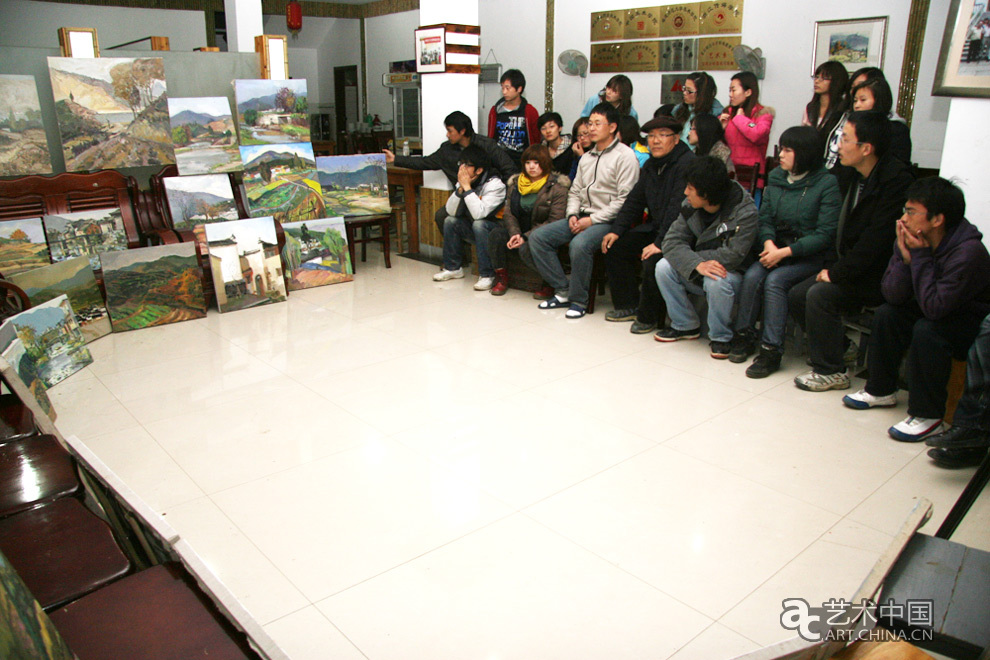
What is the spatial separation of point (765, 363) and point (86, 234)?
4.26m

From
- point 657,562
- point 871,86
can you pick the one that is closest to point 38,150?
point 657,562

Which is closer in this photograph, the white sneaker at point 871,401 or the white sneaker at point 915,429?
the white sneaker at point 915,429

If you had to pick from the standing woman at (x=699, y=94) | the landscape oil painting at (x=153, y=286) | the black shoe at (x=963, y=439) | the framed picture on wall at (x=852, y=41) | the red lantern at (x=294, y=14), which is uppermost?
the red lantern at (x=294, y=14)

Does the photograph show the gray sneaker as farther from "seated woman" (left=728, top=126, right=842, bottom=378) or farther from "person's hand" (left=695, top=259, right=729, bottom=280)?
"person's hand" (left=695, top=259, right=729, bottom=280)

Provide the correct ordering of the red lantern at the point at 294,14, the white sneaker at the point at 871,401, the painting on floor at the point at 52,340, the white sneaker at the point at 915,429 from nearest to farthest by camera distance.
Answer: the white sneaker at the point at 915,429 → the white sneaker at the point at 871,401 → the painting on floor at the point at 52,340 → the red lantern at the point at 294,14

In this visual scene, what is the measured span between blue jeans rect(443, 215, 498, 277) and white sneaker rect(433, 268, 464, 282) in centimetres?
4

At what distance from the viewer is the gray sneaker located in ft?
11.9

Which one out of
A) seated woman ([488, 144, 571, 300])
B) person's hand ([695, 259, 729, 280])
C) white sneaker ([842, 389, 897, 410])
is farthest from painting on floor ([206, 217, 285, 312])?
white sneaker ([842, 389, 897, 410])

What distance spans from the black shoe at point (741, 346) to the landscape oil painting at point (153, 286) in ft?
11.2

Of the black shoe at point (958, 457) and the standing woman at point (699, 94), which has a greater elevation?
the standing woman at point (699, 94)

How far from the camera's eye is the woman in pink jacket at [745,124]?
16.8 ft

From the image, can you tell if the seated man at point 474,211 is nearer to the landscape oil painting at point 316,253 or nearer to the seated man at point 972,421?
the landscape oil painting at point 316,253

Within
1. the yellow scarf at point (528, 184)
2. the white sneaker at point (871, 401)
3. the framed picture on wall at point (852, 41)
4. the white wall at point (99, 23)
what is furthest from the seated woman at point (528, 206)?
the white wall at point (99, 23)

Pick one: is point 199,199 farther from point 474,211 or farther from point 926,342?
point 926,342
